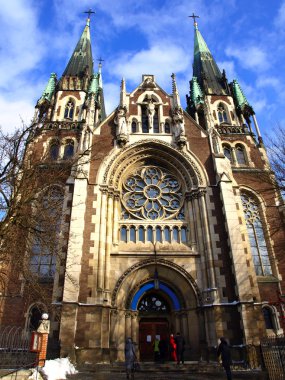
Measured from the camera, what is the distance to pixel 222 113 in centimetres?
2741

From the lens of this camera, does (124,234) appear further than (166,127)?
No

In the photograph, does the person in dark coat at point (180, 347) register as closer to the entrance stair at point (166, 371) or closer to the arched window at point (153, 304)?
the entrance stair at point (166, 371)

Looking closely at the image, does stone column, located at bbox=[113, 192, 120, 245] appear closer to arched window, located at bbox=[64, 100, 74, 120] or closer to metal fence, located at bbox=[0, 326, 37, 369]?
metal fence, located at bbox=[0, 326, 37, 369]

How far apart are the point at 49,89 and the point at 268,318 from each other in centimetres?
2496

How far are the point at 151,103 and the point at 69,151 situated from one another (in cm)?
694

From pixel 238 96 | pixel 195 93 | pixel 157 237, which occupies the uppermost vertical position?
pixel 195 93

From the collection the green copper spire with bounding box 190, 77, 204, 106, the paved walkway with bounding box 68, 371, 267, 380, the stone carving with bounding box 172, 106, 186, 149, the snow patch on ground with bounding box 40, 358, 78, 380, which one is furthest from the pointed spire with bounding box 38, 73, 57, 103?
the paved walkway with bounding box 68, 371, 267, 380

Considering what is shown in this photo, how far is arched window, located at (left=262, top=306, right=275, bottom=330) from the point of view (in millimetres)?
16686

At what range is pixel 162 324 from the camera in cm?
1653

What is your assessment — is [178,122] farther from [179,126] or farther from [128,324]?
[128,324]

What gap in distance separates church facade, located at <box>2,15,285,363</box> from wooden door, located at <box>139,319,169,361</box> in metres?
0.05

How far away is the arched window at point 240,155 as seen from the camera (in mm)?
22825

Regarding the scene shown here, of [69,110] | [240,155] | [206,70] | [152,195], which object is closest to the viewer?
[152,195]

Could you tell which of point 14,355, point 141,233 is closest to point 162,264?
point 141,233
